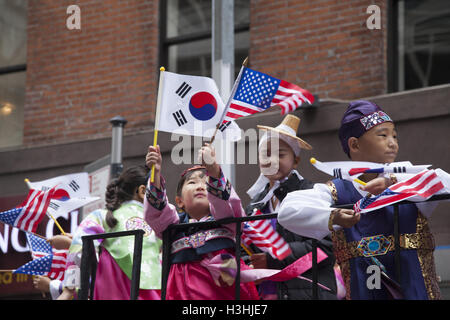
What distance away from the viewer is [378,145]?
4.71m

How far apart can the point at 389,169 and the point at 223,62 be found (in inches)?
126

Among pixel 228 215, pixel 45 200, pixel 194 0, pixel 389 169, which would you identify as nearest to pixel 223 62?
pixel 45 200

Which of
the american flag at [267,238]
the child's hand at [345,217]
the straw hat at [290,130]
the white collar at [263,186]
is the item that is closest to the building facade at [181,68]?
the straw hat at [290,130]

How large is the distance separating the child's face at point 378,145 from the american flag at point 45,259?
2.94 m

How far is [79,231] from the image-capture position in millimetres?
6242

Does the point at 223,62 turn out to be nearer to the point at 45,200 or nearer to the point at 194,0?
the point at 45,200

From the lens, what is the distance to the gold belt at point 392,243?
4.30m

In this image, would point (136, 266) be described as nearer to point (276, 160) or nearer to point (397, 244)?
point (276, 160)

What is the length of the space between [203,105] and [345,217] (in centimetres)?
151

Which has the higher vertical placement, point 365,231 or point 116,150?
point 116,150

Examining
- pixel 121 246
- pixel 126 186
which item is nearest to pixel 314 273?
pixel 121 246

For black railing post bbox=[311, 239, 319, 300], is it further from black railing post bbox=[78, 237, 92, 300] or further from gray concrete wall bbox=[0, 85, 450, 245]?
gray concrete wall bbox=[0, 85, 450, 245]

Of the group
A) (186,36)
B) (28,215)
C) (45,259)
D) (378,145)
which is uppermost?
(186,36)

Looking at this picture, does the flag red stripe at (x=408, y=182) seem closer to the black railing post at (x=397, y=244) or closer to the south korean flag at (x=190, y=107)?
the black railing post at (x=397, y=244)
